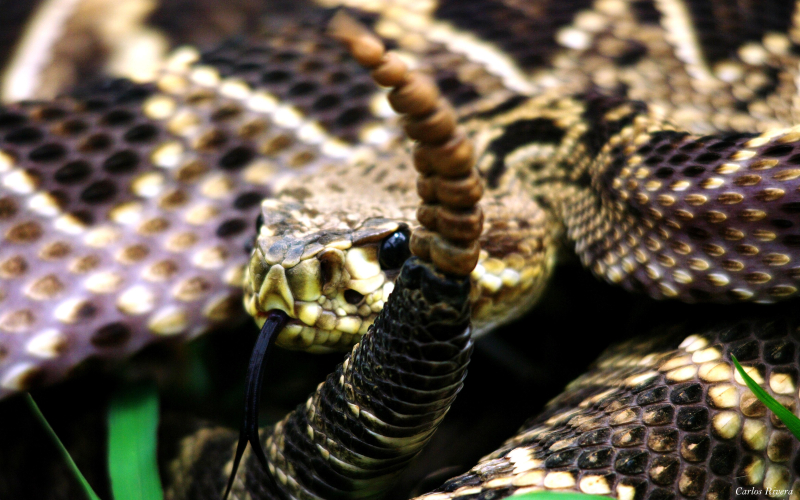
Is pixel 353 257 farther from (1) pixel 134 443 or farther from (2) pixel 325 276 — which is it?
(1) pixel 134 443

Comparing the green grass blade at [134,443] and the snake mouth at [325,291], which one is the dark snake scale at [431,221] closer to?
the snake mouth at [325,291]

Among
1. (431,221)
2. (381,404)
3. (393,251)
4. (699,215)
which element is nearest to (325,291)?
(393,251)

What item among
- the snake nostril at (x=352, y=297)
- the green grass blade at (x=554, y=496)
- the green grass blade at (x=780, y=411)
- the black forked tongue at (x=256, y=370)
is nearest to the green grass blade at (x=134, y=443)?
the black forked tongue at (x=256, y=370)

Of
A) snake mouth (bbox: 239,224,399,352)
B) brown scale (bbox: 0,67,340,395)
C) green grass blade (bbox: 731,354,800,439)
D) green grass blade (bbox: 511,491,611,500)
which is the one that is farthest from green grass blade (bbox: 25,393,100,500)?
green grass blade (bbox: 731,354,800,439)

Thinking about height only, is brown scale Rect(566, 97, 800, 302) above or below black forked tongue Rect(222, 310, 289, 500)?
above

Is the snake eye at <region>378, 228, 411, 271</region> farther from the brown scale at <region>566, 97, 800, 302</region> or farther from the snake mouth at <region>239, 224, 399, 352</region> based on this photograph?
the brown scale at <region>566, 97, 800, 302</region>

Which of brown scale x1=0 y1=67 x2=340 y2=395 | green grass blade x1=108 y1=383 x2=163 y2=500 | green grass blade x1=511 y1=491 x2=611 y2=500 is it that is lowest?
green grass blade x1=108 y1=383 x2=163 y2=500
